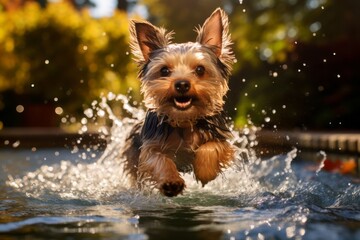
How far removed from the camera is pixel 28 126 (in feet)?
89.7

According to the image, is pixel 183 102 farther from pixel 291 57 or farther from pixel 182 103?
pixel 291 57

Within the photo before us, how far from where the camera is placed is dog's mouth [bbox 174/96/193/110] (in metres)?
6.10

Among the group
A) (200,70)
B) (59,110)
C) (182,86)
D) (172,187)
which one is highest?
(200,70)

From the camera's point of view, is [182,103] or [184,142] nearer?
[182,103]

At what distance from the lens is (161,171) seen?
19.9 ft

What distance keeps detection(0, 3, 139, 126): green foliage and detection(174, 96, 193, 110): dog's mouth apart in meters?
18.5

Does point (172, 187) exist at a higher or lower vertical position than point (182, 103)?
lower

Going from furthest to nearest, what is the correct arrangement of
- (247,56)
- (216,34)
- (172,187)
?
(247,56) → (216,34) → (172,187)

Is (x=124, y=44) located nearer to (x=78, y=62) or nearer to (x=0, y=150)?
(x=78, y=62)

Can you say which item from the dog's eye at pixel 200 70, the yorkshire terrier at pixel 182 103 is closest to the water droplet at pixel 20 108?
the yorkshire terrier at pixel 182 103

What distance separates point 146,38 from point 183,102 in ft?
2.59

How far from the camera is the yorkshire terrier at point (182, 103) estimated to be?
6.07 metres

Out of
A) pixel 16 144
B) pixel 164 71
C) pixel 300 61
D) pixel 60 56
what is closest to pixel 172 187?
pixel 164 71

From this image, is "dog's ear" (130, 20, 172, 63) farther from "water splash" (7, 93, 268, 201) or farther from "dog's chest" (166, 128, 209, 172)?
"water splash" (7, 93, 268, 201)
